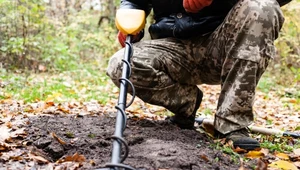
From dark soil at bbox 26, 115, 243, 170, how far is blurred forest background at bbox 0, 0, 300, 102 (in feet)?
6.72

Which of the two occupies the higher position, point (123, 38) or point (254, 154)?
point (123, 38)

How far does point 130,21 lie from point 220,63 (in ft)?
2.27

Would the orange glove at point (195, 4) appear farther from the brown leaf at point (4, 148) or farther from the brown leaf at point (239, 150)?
the brown leaf at point (4, 148)

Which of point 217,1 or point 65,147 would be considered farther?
point 217,1

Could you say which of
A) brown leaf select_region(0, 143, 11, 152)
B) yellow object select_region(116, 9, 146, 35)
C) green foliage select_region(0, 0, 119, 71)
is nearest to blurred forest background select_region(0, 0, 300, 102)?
green foliage select_region(0, 0, 119, 71)

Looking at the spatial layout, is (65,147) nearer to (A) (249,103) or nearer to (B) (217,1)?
(A) (249,103)

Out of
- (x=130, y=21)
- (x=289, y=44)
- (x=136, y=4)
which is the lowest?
(x=289, y=44)

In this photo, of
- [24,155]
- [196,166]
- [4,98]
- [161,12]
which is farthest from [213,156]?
[4,98]

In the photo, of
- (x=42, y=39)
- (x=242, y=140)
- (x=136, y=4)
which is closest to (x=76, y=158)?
(x=242, y=140)

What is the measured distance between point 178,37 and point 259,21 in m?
0.67

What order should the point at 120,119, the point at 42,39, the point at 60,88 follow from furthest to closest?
the point at 42,39 → the point at 60,88 → the point at 120,119

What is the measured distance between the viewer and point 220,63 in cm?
266

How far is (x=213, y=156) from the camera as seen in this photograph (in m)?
2.03

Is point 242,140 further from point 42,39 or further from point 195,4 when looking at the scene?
point 42,39
